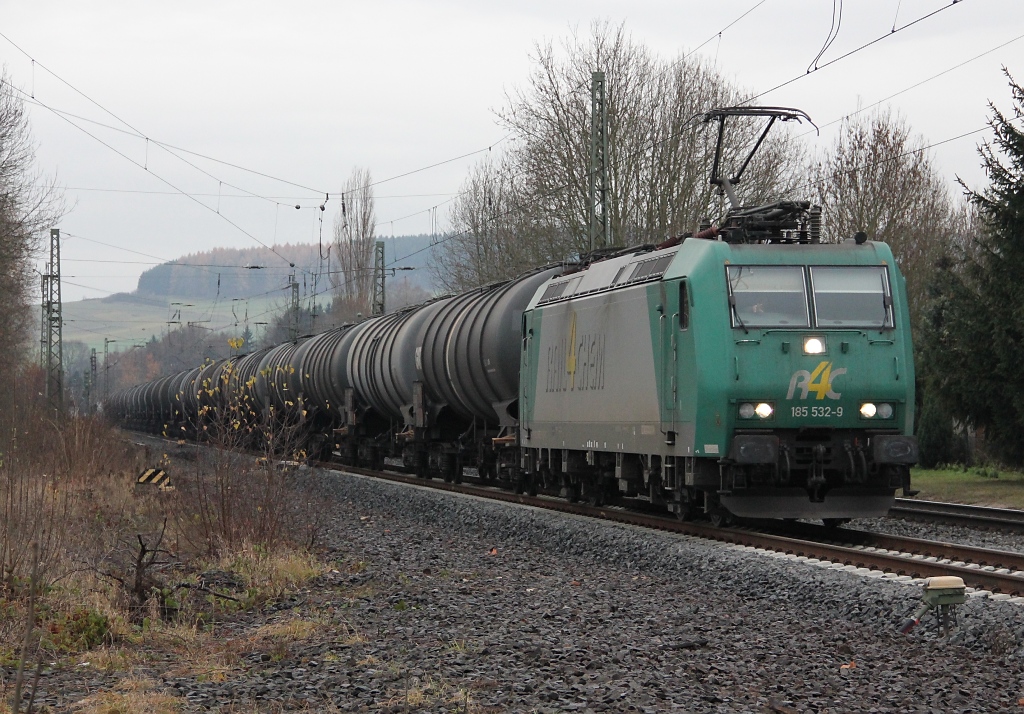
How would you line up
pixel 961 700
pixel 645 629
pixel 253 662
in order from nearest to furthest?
pixel 961 700 < pixel 253 662 < pixel 645 629

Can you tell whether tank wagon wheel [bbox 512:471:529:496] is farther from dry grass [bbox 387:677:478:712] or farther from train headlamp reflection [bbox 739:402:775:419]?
dry grass [bbox 387:677:478:712]

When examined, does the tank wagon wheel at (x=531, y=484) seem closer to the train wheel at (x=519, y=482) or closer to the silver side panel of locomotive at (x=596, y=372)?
the train wheel at (x=519, y=482)

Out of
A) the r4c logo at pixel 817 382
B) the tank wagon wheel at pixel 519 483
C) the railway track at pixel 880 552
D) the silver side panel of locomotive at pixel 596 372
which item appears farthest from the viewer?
the tank wagon wheel at pixel 519 483

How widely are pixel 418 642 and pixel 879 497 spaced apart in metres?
6.53

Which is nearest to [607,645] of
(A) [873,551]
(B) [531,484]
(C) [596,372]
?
(A) [873,551]

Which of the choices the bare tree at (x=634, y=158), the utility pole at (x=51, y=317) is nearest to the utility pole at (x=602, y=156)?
the bare tree at (x=634, y=158)

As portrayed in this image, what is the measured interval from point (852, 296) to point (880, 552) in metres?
2.81

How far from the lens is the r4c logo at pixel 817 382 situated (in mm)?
12273

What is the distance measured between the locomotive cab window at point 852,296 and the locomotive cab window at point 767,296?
172mm

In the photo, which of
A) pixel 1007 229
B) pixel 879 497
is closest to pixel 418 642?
pixel 879 497

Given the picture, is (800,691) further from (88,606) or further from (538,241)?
(538,241)

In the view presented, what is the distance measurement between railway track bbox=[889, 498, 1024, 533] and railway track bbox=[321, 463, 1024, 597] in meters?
Result: 1.73

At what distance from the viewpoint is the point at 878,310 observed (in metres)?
12.6

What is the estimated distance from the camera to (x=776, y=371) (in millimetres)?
12266
